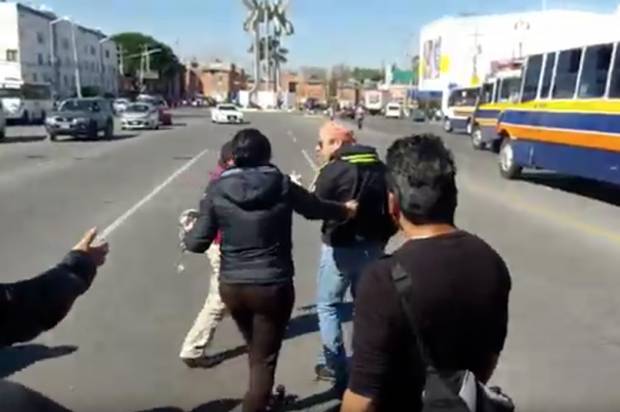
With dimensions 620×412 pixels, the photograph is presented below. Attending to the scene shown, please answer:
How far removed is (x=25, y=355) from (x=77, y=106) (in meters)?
32.2

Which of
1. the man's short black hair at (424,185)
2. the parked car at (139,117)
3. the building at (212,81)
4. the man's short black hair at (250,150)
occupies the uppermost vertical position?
the man's short black hair at (424,185)

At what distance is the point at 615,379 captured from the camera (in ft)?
20.3

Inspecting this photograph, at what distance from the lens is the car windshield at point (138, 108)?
49719 millimetres

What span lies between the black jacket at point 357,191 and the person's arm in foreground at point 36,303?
9.31 ft

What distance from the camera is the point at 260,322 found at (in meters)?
4.71

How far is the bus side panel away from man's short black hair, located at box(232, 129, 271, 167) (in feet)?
40.4

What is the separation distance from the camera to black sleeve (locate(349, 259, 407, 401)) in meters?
2.61

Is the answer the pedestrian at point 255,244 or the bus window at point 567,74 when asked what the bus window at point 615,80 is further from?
the pedestrian at point 255,244

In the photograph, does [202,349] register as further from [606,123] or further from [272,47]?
[272,47]

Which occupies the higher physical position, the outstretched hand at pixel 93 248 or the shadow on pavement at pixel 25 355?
the outstretched hand at pixel 93 248

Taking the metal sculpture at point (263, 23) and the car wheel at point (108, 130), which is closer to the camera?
the car wheel at point (108, 130)

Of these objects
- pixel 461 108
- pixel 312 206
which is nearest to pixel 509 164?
pixel 312 206

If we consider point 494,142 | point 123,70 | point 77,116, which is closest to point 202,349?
point 494,142

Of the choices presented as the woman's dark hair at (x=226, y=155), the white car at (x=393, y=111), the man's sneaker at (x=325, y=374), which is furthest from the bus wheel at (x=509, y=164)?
the white car at (x=393, y=111)
